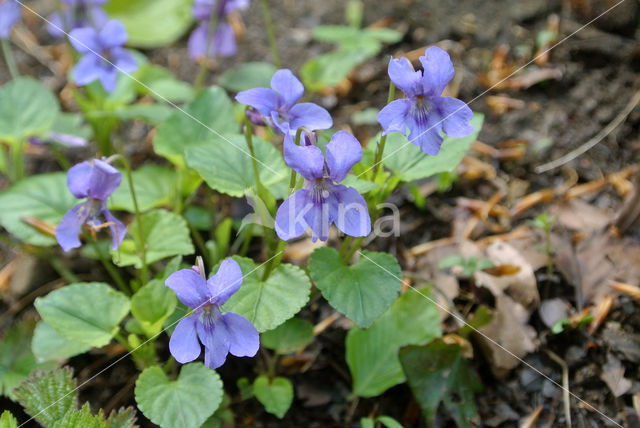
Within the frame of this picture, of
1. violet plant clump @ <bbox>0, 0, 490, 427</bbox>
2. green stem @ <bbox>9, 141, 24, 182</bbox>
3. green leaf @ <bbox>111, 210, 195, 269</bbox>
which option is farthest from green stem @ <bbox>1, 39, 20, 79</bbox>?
green leaf @ <bbox>111, 210, 195, 269</bbox>

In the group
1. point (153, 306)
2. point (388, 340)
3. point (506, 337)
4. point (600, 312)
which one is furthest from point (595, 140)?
point (153, 306)

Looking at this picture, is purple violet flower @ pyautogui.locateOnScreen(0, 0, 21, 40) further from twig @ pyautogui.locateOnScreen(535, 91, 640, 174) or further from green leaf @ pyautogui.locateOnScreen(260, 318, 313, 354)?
twig @ pyautogui.locateOnScreen(535, 91, 640, 174)

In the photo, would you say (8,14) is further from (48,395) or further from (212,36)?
(48,395)

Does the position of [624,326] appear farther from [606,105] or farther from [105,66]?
[105,66]

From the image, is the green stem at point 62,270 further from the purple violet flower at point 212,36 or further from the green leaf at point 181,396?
the purple violet flower at point 212,36

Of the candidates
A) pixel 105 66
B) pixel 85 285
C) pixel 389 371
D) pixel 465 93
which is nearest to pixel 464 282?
pixel 389 371

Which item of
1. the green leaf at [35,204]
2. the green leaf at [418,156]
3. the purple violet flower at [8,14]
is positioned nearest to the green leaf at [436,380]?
the green leaf at [418,156]
